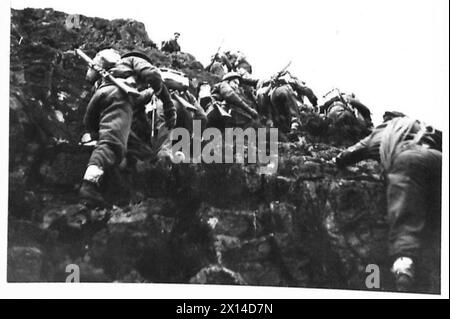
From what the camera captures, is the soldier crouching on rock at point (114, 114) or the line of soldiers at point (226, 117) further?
the soldier crouching on rock at point (114, 114)

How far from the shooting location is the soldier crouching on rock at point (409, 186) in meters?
10.9

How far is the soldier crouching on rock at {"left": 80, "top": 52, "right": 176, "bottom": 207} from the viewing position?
11562 mm

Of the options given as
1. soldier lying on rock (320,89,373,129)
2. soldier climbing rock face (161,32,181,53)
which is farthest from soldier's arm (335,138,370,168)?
soldier climbing rock face (161,32,181,53)

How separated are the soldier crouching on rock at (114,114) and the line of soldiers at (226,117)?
0.01 m

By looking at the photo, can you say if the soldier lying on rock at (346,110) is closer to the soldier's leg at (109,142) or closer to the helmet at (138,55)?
the helmet at (138,55)

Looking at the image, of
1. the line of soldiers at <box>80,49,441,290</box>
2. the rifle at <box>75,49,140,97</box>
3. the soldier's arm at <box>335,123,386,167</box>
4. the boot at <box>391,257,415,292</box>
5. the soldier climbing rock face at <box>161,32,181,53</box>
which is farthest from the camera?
the soldier climbing rock face at <box>161,32,181,53</box>

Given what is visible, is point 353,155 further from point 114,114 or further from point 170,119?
point 114,114

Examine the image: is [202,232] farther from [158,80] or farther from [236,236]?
[158,80]

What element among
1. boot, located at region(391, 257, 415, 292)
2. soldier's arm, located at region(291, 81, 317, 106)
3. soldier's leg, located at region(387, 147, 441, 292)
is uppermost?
soldier's arm, located at region(291, 81, 317, 106)

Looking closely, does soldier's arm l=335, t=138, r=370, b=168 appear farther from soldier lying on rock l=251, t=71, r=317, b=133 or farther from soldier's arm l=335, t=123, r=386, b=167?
soldier lying on rock l=251, t=71, r=317, b=133

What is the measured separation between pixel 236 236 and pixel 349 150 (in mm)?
1816

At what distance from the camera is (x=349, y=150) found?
11.5 meters

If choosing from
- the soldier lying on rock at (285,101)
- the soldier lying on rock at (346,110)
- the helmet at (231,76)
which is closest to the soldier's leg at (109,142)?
the helmet at (231,76)
